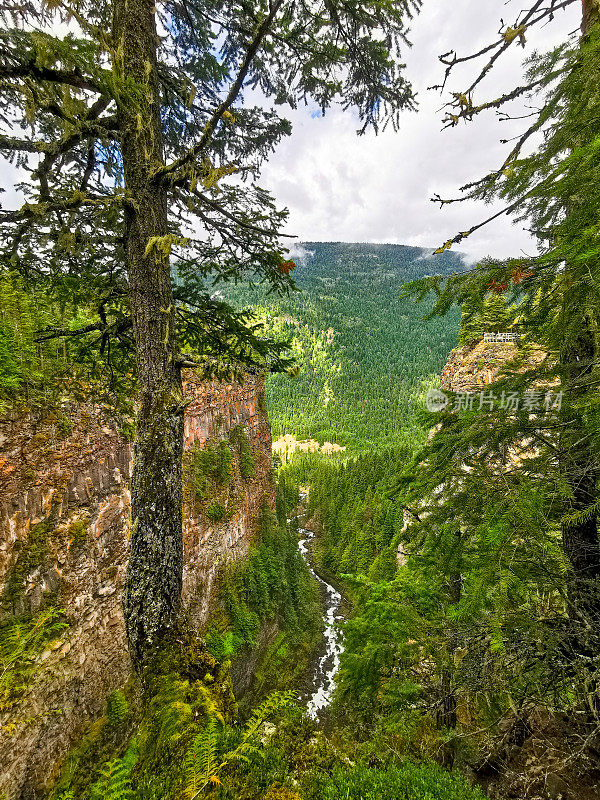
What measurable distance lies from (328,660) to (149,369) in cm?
2909

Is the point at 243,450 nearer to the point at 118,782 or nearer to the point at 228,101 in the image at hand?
the point at 118,782

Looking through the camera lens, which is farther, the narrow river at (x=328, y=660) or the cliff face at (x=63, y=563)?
the narrow river at (x=328, y=660)

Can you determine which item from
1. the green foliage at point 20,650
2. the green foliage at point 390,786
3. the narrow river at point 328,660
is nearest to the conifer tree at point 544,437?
the green foliage at point 390,786

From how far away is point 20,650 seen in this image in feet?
16.9

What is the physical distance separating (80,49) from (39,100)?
47 centimetres

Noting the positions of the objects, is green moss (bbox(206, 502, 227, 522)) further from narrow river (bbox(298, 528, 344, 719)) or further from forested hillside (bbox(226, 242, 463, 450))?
forested hillside (bbox(226, 242, 463, 450))

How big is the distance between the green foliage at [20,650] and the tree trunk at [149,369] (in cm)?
315

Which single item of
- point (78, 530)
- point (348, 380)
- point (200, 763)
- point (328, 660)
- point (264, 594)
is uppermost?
point (200, 763)

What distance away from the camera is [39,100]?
257cm

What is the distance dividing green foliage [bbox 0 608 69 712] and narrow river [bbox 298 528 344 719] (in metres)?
9.85

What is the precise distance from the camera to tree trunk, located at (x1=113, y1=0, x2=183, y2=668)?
10.3 feet

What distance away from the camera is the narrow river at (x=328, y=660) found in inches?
796

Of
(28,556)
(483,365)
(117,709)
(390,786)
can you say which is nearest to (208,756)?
(390,786)

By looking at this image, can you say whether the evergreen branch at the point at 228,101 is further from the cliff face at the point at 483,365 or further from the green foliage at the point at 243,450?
the green foliage at the point at 243,450
